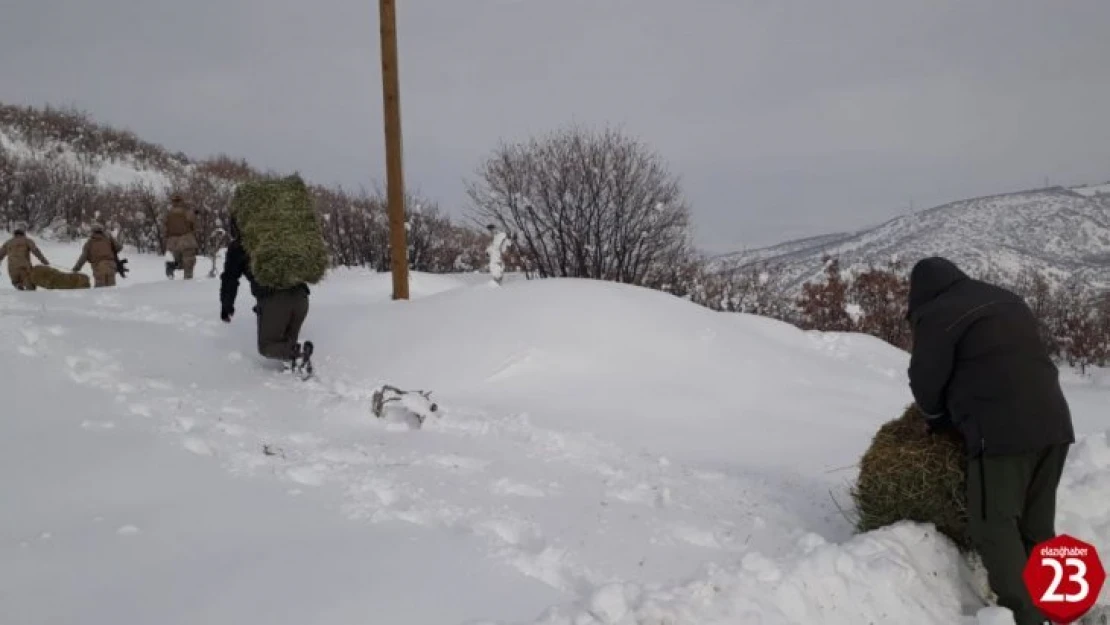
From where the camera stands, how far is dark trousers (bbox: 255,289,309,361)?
19.8 feet

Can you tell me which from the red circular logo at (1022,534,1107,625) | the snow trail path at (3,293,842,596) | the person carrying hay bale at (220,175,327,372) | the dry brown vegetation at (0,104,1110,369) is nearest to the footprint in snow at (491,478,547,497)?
the snow trail path at (3,293,842,596)

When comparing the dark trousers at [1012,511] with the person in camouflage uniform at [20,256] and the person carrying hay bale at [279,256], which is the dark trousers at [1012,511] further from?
the person in camouflage uniform at [20,256]

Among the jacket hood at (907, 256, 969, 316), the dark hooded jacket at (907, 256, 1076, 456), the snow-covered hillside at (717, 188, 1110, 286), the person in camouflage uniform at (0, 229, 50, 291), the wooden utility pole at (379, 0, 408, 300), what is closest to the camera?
the dark hooded jacket at (907, 256, 1076, 456)

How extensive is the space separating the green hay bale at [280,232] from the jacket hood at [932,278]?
16.6ft

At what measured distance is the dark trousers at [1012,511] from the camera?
2.79 m

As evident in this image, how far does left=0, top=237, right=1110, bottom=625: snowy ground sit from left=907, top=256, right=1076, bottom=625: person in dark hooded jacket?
11.9 inches

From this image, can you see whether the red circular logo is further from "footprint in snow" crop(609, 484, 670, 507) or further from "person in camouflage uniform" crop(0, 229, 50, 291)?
"person in camouflage uniform" crop(0, 229, 50, 291)

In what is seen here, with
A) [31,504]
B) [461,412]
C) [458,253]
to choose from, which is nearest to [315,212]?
[461,412]

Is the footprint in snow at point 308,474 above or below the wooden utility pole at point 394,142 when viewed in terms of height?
below

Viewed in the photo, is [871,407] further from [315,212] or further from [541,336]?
[315,212]

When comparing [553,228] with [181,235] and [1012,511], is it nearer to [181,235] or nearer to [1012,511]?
[181,235]

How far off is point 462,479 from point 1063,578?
3024 millimetres

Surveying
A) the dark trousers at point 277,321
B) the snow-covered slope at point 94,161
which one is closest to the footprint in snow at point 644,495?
the dark trousers at point 277,321

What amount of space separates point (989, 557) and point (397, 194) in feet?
24.3
